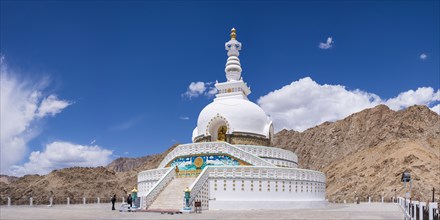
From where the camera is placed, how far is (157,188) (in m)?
30.0

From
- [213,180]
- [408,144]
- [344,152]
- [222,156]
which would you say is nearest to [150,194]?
[213,180]

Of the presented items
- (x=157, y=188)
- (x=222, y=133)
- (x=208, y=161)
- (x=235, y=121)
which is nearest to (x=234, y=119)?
(x=235, y=121)

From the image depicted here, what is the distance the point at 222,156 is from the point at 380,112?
88115mm

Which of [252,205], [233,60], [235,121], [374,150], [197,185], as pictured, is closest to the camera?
[197,185]

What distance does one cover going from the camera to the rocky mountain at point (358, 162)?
74.9m

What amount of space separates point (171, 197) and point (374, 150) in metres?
74.7

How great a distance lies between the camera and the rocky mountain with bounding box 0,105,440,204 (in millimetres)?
74881

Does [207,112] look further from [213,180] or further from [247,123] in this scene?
[213,180]

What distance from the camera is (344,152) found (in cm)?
10988

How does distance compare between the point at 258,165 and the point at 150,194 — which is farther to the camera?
the point at 258,165

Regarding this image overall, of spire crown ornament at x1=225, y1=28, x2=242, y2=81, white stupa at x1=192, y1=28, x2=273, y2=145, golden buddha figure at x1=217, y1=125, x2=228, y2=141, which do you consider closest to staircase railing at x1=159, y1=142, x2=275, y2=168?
white stupa at x1=192, y1=28, x2=273, y2=145

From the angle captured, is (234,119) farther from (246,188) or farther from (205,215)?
(205,215)

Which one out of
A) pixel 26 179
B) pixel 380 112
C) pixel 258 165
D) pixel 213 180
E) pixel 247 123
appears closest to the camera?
pixel 213 180

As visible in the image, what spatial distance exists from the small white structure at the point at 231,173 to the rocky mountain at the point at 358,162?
2890 cm
